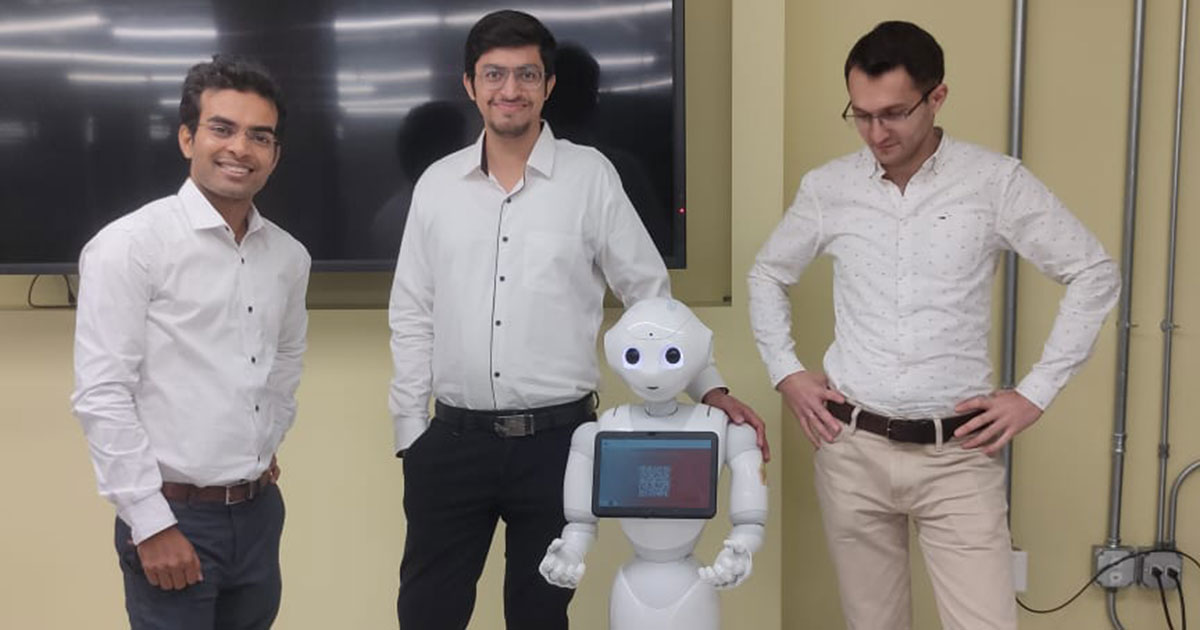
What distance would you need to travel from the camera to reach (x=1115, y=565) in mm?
2643

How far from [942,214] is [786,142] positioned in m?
0.86

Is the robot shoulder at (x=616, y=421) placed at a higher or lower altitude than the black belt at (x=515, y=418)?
higher

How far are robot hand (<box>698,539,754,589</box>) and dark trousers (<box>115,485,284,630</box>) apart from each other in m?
0.79

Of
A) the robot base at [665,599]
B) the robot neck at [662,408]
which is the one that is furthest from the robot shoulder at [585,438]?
the robot base at [665,599]

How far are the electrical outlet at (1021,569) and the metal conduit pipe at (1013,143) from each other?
20cm

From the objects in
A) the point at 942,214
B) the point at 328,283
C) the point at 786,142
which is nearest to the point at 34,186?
the point at 328,283

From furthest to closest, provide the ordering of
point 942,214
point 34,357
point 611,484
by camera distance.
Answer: point 34,357 → point 942,214 → point 611,484

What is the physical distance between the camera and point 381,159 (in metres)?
2.48

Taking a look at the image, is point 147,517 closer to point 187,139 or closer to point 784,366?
point 187,139

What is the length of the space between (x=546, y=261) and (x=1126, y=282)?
167 cm

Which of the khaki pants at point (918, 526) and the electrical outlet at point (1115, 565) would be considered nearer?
the khaki pants at point (918, 526)

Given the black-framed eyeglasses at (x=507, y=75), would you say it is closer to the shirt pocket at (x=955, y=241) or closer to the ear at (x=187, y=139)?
the ear at (x=187, y=139)

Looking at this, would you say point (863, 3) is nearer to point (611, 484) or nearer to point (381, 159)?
point (381, 159)

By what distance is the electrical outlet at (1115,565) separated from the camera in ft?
8.66
